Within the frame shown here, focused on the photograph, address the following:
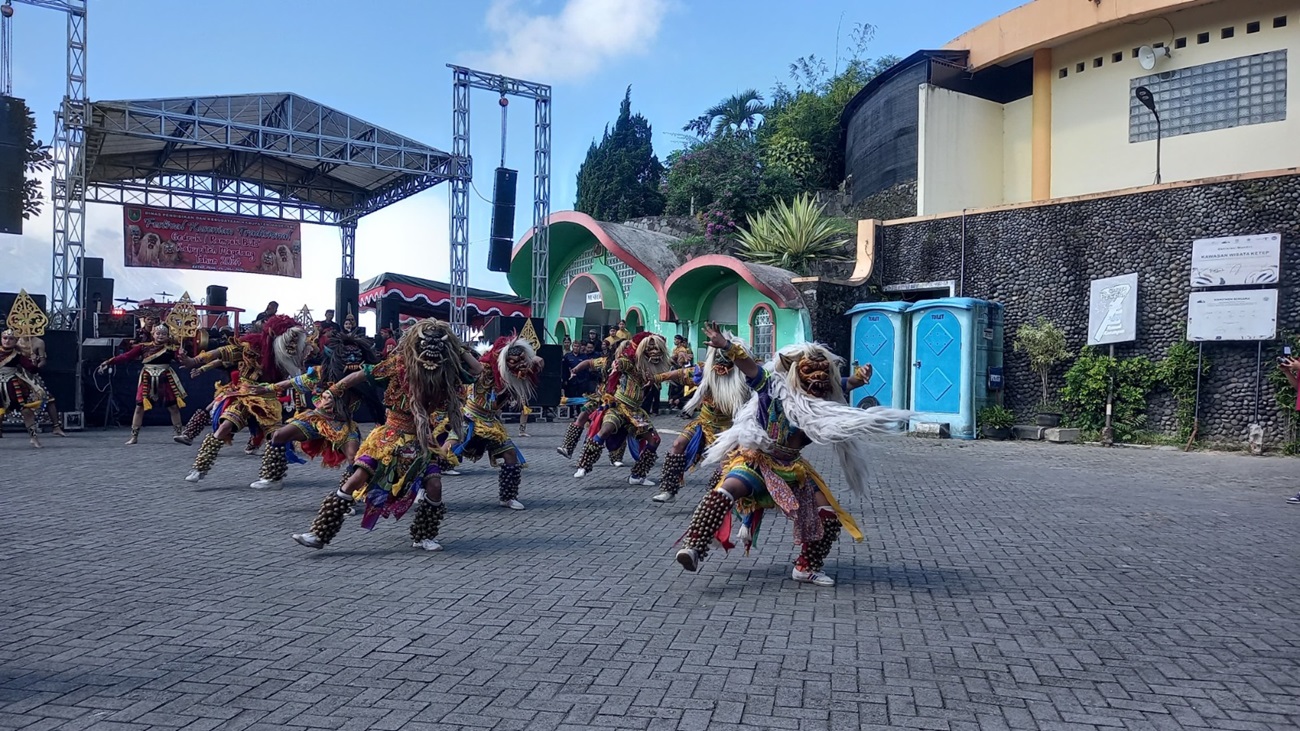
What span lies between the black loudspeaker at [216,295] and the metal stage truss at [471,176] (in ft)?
21.0

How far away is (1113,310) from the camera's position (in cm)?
1700

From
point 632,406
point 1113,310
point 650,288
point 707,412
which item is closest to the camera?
point 707,412

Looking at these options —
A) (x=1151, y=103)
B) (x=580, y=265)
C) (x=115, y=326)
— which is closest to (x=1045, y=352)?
(x=1151, y=103)

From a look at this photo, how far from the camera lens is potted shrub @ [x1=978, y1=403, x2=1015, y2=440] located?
17562mm

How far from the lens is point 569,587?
5.62 metres

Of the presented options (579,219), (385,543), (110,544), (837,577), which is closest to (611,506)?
(385,543)

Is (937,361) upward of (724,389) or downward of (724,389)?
upward

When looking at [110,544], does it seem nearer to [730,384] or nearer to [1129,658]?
[730,384]

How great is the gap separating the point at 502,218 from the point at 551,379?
4.60 m

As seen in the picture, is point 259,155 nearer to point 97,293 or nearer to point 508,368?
point 97,293

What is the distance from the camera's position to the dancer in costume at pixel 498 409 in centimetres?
866

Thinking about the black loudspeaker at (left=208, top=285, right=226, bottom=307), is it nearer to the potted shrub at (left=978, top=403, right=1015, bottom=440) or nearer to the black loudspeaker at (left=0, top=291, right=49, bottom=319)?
the black loudspeaker at (left=0, top=291, right=49, bottom=319)

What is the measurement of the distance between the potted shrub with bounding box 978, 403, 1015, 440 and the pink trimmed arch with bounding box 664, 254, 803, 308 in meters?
4.62

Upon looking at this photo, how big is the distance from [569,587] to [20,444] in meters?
12.0
